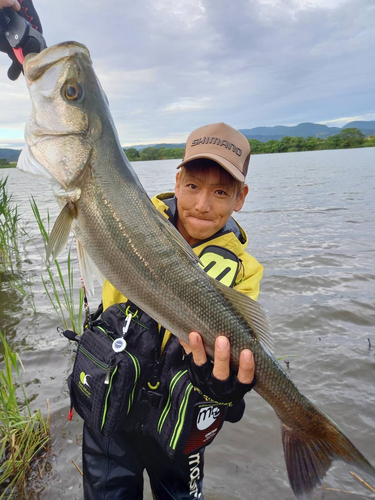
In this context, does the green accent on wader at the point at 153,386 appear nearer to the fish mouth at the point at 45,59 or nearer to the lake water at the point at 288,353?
the lake water at the point at 288,353

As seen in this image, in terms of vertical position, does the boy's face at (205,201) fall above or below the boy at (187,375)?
above

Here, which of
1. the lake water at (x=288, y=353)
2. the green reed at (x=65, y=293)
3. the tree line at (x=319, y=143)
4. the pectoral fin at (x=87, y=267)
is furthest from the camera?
the tree line at (x=319, y=143)

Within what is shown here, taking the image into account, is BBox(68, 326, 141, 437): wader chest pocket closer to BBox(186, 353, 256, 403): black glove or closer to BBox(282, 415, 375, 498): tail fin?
BBox(186, 353, 256, 403): black glove

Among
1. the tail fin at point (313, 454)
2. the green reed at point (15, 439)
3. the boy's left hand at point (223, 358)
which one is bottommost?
the green reed at point (15, 439)

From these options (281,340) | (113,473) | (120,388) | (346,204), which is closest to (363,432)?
(281,340)

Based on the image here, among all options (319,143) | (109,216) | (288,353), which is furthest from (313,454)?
(319,143)

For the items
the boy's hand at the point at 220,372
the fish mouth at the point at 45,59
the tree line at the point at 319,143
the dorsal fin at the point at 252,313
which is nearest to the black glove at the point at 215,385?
the boy's hand at the point at 220,372

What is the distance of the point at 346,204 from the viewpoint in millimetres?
15945

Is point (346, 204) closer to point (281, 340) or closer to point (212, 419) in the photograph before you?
point (281, 340)

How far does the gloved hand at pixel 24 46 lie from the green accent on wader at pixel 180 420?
2540 millimetres

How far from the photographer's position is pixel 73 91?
6.49 feet

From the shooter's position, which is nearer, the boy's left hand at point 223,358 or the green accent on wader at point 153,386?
the boy's left hand at point 223,358

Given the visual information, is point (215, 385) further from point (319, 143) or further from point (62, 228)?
point (319, 143)

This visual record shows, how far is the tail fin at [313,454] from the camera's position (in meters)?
2.11
